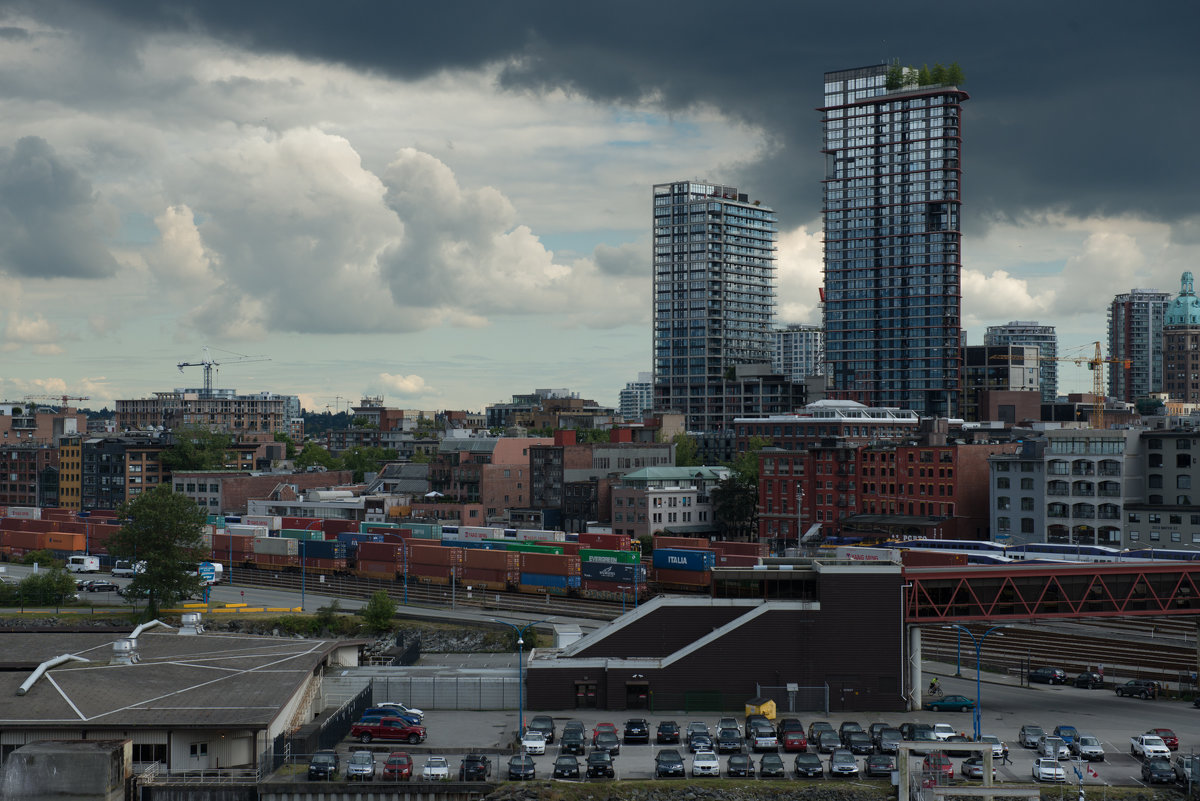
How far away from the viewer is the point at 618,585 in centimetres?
10769

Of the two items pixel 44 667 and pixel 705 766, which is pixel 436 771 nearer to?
pixel 705 766

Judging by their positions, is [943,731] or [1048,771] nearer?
[1048,771]

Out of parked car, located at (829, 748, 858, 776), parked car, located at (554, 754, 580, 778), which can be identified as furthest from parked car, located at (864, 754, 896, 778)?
parked car, located at (554, 754, 580, 778)

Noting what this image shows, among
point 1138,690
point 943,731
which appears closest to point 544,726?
point 943,731

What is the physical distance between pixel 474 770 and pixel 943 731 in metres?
21.7

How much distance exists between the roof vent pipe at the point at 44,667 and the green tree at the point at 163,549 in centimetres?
3867

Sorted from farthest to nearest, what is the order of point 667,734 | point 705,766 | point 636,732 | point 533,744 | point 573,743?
1. point 636,732
2. point 667,734
3. point 573,743
4. point 533,744
5. point 705,766

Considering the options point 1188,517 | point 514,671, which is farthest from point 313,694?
point 1188,517

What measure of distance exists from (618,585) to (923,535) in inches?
1635

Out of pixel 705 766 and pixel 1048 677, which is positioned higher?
pixel 705 766

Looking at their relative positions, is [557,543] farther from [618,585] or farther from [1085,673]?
[1085,673]

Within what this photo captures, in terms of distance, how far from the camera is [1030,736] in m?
60.3

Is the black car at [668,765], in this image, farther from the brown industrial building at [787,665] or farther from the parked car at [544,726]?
the brown industrial building at [787,665]

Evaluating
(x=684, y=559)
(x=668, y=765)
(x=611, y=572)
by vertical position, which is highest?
(x=684, y=559)
